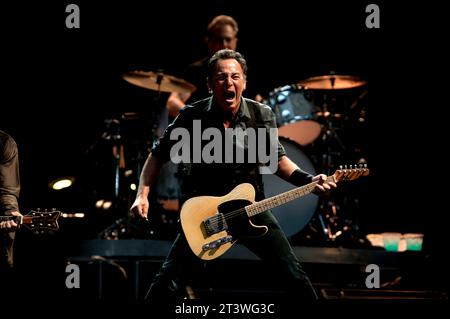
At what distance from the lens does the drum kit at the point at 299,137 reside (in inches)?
255

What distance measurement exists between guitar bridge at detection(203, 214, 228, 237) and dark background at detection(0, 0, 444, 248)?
10.1ft

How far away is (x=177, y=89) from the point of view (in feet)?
22.3

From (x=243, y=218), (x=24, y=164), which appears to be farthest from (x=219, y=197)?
(x=24, y=164)

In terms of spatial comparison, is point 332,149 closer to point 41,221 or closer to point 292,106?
point 292,106

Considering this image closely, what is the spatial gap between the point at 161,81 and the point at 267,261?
12.1 ft

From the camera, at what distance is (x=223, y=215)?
3754mm

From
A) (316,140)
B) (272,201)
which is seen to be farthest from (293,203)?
(272,201)

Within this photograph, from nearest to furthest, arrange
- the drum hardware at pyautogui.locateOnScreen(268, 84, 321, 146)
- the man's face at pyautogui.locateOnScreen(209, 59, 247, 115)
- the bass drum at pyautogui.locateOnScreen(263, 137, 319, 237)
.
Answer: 1. the man's face at pyautogui.locateOnScreen(209, 59, 247, 115)
2. the bass drum at pyautogui.locateOnScreen(263, 137, 319, 237)
3. the drum hardware at pyautogui.locateOnScreen(268, 84, 321, 146)

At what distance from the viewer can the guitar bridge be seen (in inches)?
147

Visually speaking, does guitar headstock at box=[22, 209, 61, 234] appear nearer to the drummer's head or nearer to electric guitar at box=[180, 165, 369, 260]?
electric guitar at box=[180, 165, 369, 260]

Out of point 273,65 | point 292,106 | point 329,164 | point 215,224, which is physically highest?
point 273,65

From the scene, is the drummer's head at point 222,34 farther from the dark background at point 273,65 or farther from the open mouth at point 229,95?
the open mouth at point 229,95

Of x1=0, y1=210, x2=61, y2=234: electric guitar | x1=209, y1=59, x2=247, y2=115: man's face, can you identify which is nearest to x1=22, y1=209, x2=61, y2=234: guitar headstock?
x1=0, y1=210, x2=61, y2=234: electric guitar
